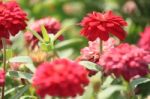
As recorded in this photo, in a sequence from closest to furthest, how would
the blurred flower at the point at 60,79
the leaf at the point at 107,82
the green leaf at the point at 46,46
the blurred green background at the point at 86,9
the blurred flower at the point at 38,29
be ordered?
the blurred flower at the point at 60,79 < the leaf at the point at 107,82 < the green leaf at the point at 46,46 < the blurred flower at the point at 38,29 < the blurred green background at the point at 86,9

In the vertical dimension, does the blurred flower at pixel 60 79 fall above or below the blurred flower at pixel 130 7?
below

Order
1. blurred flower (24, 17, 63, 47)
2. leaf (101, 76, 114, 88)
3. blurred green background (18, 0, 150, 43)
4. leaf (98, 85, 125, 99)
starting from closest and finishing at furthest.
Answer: leaf (98, 85, 125, 99) → leaf (101, 76, 114, 88) → blurred flower (24, 17, 63, 47) → blurred green background (18, 0, 150, 43)

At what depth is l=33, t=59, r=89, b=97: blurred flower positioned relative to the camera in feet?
3.93

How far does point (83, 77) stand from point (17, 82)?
0.63 metres

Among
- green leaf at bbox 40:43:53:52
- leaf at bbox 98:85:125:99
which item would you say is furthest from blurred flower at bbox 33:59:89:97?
green leaf at bbox 40:43:53:52

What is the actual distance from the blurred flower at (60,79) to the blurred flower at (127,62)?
0.36 ft

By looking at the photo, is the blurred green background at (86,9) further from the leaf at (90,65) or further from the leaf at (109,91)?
the leaf at (109,91)

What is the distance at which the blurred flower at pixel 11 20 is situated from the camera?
4.98 ft

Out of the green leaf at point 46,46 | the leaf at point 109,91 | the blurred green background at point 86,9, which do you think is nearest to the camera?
the leaf at point 109,91

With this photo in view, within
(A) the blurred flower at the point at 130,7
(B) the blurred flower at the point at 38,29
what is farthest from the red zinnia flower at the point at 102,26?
(A) the blurred flower at the point at 130,7

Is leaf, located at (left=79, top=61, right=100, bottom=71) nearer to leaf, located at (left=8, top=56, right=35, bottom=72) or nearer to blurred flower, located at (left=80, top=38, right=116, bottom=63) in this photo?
blurred flower, located at (left=80, top=38, right=116, bottom=63)

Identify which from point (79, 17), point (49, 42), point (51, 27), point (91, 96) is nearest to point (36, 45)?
point (51, 27)

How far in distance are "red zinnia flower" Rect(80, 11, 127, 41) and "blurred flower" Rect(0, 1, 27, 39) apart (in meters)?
0.18

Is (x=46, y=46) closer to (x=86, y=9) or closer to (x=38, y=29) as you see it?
(x=38, y=29)
